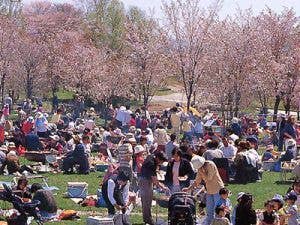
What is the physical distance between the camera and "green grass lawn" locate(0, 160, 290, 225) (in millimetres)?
16884

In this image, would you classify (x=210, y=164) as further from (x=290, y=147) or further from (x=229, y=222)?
(x=290, y=147)

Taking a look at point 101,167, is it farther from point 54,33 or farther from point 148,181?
point 54,33

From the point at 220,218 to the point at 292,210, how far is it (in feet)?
6.61

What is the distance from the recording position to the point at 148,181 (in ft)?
51.0

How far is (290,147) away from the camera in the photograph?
23484mm

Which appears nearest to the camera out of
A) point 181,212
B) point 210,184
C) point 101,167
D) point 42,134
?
point 181,212

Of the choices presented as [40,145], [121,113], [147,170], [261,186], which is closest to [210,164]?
[147,170]

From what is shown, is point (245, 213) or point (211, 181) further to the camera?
point (211, 181)

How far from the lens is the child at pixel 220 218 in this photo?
1316 cm

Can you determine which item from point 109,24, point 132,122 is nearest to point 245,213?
point 132,122

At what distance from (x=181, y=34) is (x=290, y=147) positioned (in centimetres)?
2071

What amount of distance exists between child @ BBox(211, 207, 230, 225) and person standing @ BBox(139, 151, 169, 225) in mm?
2136

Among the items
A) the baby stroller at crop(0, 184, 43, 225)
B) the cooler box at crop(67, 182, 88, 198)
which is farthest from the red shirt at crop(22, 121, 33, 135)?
the baby stroller at crop(0, 184, 43, 225)

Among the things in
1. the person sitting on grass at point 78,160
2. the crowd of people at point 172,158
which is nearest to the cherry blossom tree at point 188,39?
the crowd of people at point 172,158
